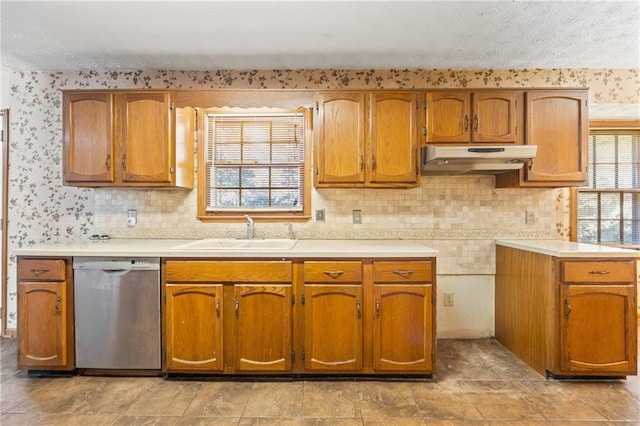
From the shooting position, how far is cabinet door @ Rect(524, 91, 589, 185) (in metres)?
2.69

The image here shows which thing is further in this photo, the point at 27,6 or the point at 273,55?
the point at 273,55

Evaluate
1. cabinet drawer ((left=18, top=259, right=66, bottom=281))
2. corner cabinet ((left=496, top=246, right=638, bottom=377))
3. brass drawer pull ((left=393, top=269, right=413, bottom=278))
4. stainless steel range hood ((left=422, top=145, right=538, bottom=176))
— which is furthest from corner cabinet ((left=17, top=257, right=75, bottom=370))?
corner cabinet ((left=496, top=246, right=638, bottom=377))

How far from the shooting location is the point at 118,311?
236 centimetres

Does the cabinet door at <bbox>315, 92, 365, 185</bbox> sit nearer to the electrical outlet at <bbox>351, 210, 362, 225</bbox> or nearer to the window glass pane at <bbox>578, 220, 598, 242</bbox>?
the electrical outlet at <bbox>351, 210, 362, 225</bbox>

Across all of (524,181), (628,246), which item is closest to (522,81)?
(524,181)

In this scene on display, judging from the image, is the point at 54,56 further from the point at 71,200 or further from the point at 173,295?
the point at 173,295

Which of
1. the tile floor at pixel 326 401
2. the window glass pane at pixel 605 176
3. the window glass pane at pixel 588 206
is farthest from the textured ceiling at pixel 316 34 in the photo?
the tile floor at pixel 326 401

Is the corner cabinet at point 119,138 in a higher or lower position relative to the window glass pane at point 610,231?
higher

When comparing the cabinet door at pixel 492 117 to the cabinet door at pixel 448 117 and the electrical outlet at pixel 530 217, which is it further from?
the electrical outlet at pixel 530 217

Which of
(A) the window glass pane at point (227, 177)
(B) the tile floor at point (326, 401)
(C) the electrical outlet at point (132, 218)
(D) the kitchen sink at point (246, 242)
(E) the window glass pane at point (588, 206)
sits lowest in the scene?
(B) the tile floor at point (326, 401)

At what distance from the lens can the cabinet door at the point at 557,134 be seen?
2691 mm

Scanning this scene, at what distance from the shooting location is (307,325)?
235 centimetres

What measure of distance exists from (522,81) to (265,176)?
2370mm

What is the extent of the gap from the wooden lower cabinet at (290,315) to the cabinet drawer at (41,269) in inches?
27.9
